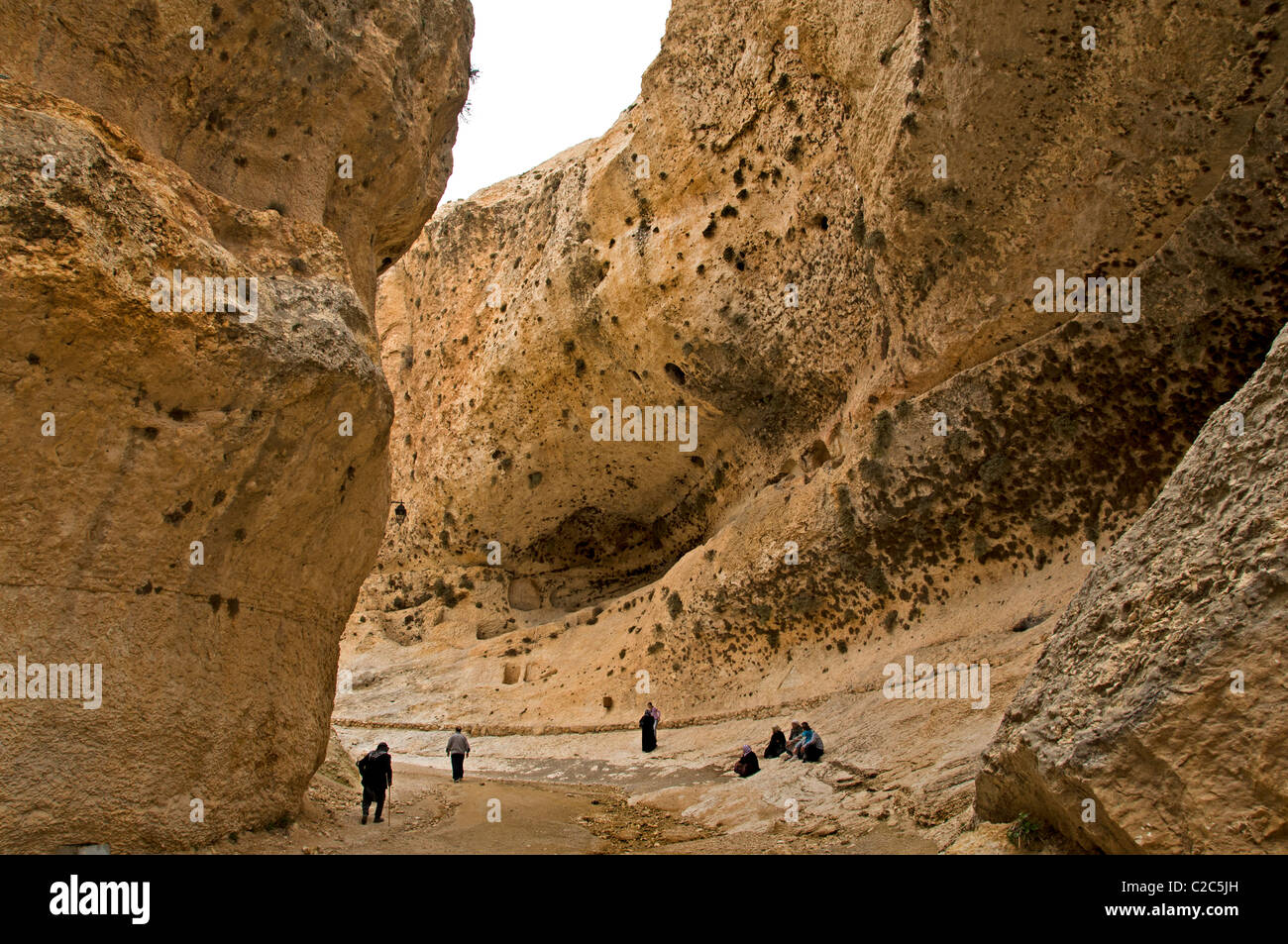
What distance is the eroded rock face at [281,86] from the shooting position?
Result: 6766 mm

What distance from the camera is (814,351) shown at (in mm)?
17547

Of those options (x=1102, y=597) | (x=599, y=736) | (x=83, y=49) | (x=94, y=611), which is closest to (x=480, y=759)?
(x=599, y=736)

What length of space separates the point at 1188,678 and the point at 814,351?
1435cm

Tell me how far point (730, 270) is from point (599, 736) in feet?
31.2

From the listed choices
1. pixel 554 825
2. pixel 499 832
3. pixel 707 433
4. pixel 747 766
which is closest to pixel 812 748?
pixel 747 766

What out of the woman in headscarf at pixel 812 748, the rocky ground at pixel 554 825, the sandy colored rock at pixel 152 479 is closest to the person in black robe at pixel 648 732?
the rocky ground at pixel 554 825

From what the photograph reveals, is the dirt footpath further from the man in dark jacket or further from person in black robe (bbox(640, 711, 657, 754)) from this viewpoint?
person in black robe (bbox(640, 711, 657, 754))

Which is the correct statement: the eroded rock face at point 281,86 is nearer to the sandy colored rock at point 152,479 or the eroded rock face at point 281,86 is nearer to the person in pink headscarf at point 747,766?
the sandy colored rock at point 152,479

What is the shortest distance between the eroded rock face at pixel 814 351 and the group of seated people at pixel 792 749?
1.99m

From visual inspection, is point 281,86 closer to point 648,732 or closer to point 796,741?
point 796,741

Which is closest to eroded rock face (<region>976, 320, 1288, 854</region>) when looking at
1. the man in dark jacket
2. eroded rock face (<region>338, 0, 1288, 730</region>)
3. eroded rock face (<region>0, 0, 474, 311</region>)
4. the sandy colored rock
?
the sandy colored rock

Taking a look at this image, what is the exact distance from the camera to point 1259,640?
338cm

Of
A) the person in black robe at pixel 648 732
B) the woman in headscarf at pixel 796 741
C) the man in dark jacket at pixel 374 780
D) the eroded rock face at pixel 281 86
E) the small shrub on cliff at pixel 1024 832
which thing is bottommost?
the person in black robe at pixel 648 732

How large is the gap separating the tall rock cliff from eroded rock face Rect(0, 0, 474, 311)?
0.09 ft
